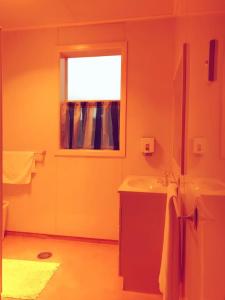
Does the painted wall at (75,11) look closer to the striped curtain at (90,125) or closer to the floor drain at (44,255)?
the striped curtain at (90,125)

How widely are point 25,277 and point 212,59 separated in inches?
89.8

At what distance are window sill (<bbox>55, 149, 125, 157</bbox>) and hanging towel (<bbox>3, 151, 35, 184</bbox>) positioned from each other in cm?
34

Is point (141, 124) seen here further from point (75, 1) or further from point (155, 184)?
point (75, 1)

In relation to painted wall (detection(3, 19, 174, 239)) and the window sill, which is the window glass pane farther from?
the window sill

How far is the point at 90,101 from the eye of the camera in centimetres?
314

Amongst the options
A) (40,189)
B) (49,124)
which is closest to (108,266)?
(40,189)

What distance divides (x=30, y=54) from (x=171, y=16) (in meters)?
1.66

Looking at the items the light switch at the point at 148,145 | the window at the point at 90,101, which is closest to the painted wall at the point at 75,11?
the window at the point at 90,101

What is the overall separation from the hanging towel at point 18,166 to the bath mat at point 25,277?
0.92 m

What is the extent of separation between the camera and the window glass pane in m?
3.14

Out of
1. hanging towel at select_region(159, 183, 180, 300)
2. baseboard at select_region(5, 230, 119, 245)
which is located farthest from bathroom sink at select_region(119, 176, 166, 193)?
baseboard at select_region(5, 230, 119, 245)

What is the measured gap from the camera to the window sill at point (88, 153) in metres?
2.95

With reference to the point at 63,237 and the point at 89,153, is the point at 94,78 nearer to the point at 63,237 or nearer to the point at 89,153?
the point at 89,153

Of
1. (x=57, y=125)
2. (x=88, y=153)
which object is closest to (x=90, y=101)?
(x=57, y=125)
